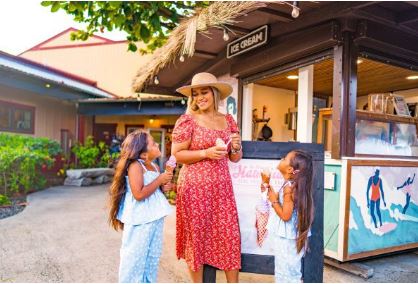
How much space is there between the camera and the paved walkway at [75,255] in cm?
320

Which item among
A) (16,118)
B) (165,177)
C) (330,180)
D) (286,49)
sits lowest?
(330,180)

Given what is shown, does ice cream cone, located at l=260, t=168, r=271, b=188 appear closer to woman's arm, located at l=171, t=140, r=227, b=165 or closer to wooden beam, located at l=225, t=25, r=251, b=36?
woman's arm, located at l=171, t=140, r=227, b=165

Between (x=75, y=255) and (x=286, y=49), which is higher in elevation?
(x=286, y=49)

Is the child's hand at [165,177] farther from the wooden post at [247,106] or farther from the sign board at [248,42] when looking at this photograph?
the wooden post at [247,106]

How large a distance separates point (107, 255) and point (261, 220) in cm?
207

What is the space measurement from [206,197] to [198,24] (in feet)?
6.65

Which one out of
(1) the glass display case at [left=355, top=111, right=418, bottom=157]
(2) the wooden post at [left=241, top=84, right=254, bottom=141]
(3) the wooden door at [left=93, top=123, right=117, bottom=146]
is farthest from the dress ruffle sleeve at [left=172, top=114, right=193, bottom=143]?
(3) the wooden door at [left=93, top=123, right=117, bottom=146]

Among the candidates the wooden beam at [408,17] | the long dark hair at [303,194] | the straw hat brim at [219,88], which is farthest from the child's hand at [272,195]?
the wooden beam at [408,17]

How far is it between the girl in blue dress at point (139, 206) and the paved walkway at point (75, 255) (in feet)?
2.76

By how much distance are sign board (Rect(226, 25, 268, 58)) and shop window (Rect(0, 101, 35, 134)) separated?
288 inches

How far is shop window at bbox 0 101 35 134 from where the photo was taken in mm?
9227

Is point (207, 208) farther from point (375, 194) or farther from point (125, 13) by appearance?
point (125, 13)

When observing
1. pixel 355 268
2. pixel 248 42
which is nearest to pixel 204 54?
pixel 248 42

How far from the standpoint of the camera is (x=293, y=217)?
7.41 feet
